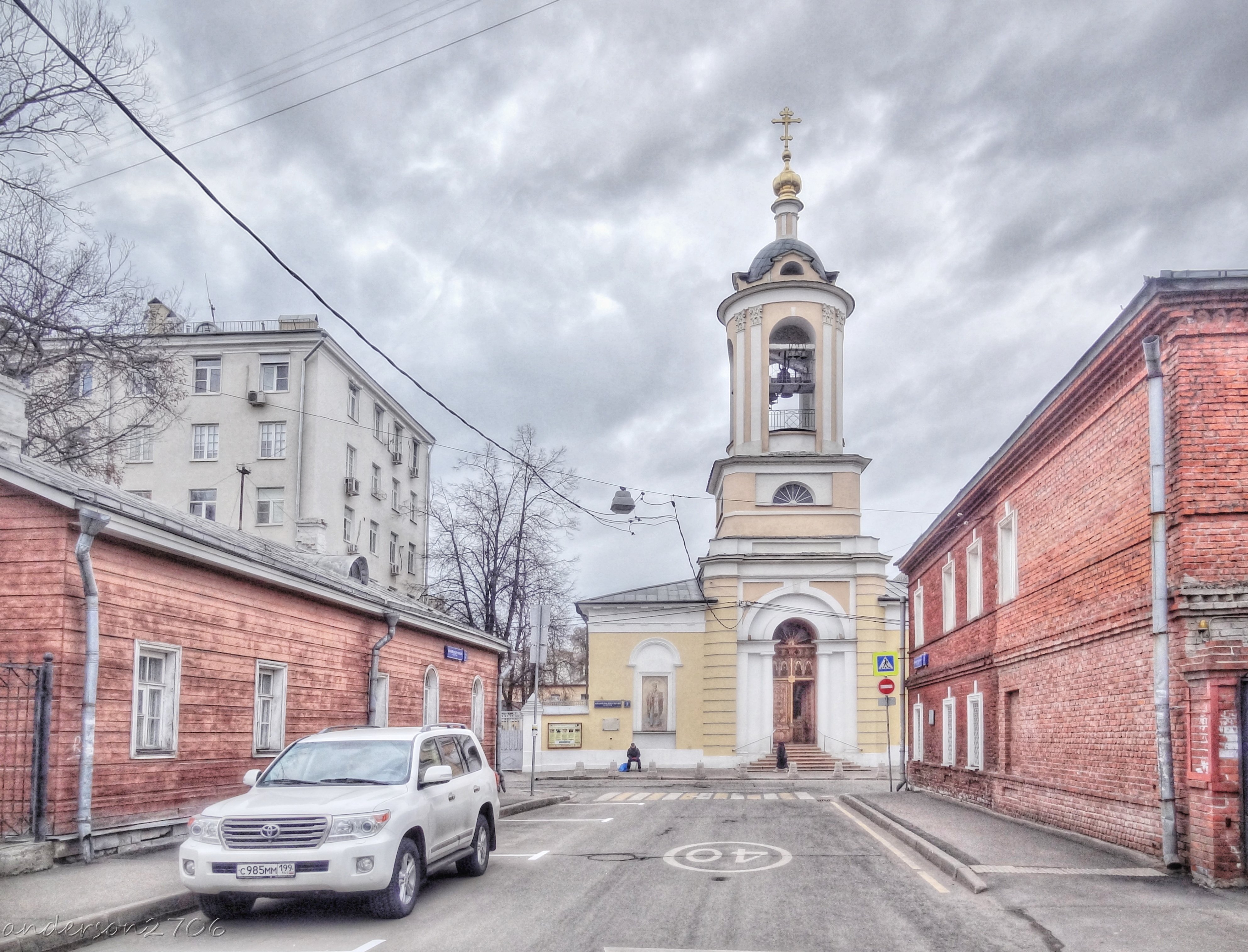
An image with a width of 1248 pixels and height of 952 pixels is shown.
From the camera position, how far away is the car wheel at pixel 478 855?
458 inches

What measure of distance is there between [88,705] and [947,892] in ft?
28.5

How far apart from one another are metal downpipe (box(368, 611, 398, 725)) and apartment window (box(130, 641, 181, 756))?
251 inches

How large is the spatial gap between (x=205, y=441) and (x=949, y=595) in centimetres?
2986

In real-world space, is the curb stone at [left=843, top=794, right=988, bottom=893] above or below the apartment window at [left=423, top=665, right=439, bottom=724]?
below

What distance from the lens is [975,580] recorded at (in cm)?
2239

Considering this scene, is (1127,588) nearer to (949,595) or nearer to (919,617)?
(949,595)

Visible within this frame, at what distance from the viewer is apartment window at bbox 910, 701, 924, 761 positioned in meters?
28.8

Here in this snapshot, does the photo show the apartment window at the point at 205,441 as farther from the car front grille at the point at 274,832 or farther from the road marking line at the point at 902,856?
the car front grille at the point at 274,832

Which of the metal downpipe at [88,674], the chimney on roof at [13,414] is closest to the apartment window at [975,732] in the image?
the metal downpipe at [88,674]

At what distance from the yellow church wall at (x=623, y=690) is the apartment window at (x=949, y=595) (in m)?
15.9

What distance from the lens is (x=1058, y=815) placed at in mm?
15547

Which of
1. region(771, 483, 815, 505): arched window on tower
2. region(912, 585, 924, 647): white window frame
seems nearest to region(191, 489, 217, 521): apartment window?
region(771, 483, 815, 505): arched window on tower

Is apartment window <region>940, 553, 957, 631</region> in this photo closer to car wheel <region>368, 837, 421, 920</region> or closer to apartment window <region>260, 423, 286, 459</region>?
car wheel <region>368, 837, 421, 920</region>

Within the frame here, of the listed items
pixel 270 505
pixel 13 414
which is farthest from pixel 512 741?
pixel 13 414
